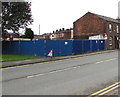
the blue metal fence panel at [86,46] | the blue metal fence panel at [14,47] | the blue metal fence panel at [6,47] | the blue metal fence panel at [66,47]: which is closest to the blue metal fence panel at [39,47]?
the blue metal fence panel at [66,47]

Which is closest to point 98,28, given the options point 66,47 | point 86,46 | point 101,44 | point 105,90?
point 101,44

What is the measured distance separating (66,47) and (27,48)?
18.4 ft

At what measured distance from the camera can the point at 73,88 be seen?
665 cm

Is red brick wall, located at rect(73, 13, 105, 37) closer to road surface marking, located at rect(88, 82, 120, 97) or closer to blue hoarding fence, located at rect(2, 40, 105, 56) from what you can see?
blue hoarding fence, located at rect(2, 40, 105, 56)

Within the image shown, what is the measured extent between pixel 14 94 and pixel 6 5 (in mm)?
21927

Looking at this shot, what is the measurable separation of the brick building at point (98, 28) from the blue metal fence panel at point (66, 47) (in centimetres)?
1352

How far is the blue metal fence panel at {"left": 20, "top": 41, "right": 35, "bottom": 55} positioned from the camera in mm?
21703

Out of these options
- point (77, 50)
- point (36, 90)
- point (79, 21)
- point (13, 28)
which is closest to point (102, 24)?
point (79, 21)

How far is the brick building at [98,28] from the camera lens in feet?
117

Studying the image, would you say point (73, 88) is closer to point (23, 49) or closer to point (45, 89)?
point (45, 89)

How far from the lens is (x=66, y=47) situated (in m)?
23.2

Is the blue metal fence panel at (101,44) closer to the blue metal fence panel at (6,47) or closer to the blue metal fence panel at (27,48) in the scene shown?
the blue metal fence panel at (27,48)

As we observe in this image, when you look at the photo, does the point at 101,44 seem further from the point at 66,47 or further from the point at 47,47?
the point at 47,47

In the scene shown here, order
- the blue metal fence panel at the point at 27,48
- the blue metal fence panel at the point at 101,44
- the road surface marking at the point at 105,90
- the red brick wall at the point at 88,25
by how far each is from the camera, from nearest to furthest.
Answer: the road surface marking at the point at 105,90, the blue metal fence panel at the point at 27,48, the blue metal fence panel at the point at 101,44, the red brick wall at the point at 88,25
